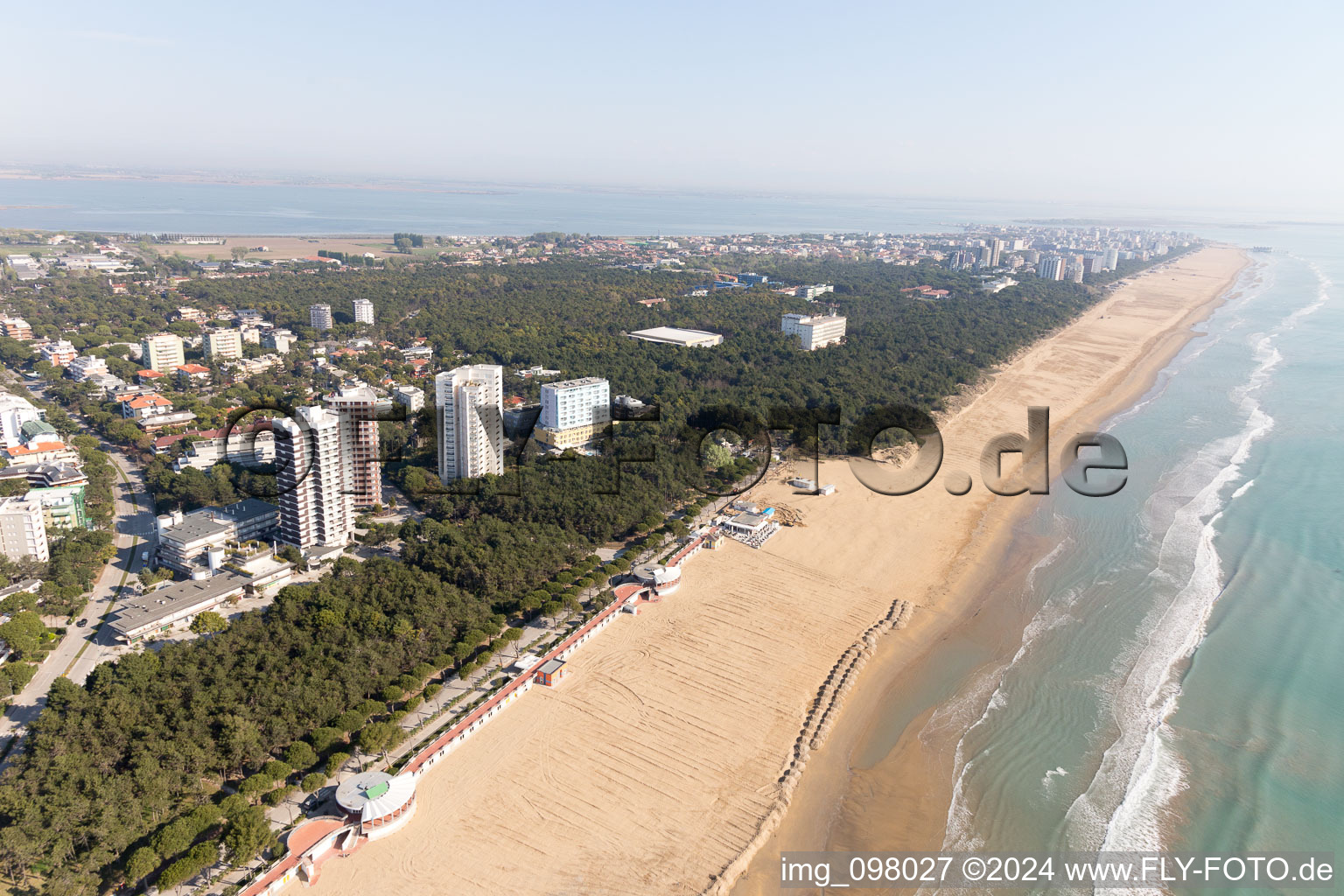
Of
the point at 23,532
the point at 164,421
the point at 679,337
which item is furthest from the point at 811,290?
the point at 23,532

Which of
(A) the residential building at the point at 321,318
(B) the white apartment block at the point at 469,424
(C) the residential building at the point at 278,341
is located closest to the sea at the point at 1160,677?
(B) the white apartment block at the point at 469,424

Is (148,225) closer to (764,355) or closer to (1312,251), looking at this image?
(764,355)

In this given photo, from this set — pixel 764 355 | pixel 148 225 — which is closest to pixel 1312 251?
pixel 764 355

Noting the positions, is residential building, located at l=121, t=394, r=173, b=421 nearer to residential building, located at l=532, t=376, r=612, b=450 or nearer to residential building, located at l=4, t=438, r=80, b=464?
residential building, located at l=4, t=438, r=80, b=464

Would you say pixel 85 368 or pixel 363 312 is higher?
pixel 363 312

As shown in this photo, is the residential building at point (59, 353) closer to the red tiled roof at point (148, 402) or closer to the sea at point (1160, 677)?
the red tiled roof at point (148, 402)

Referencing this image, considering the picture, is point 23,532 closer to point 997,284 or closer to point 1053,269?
point 997,284
